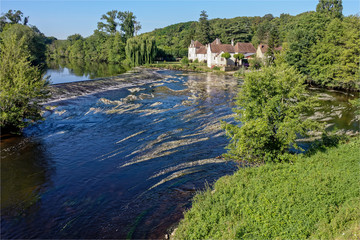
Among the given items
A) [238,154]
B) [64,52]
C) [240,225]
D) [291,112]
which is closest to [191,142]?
[238,154]

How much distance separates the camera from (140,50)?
8275cm

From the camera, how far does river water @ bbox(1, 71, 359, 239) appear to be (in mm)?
12320

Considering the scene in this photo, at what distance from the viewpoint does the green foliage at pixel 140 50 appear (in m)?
81.9

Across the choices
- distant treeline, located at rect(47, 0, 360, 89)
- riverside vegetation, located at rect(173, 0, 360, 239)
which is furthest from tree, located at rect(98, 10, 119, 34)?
riverside vegetation, located at rect(173, 0, 360, 239)

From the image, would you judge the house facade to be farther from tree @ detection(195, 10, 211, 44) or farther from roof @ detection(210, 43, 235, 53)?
tree @ detection(195, 10, 211, 44)

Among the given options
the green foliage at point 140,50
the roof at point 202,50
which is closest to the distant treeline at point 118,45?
the green foliage at point 140,50

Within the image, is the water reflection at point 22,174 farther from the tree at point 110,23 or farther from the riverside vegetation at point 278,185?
the tree at point 110,23

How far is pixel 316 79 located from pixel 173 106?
28.1 m

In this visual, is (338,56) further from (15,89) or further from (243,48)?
(15,89)

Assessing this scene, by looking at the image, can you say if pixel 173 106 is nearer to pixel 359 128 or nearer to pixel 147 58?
pixel 359 128

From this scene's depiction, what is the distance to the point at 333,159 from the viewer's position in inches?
586

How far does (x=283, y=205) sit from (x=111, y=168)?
11564mm

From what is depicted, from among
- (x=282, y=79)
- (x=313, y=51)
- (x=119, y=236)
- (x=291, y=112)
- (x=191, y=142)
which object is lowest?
(x=119, y=236)

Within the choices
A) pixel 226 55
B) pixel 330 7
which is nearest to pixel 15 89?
pixel 226 55
